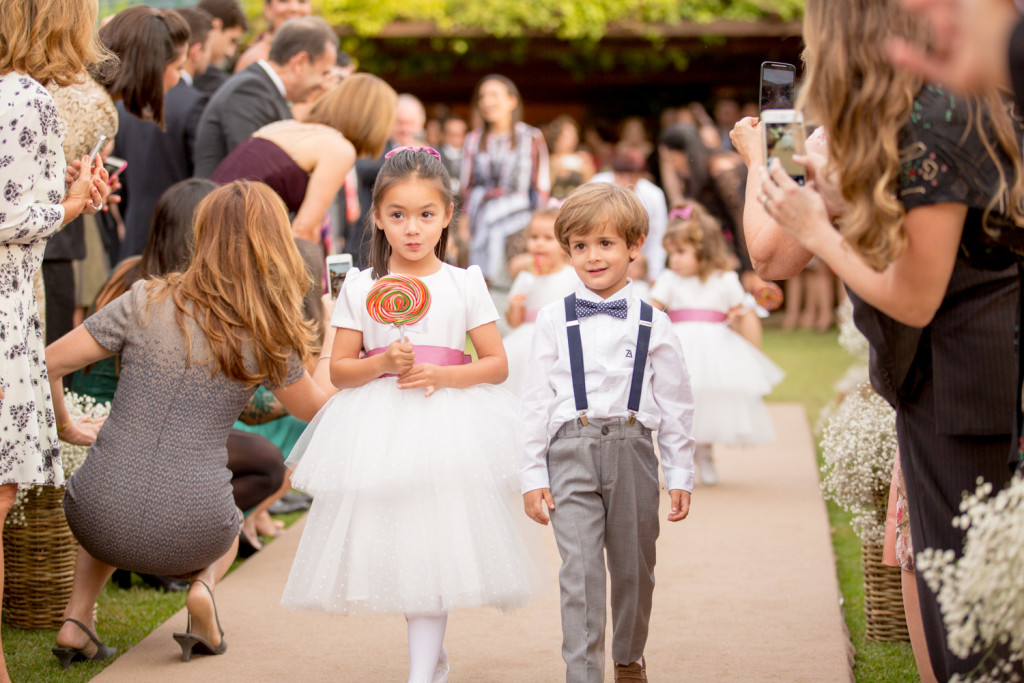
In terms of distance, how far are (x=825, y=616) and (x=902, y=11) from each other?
261 centimetres

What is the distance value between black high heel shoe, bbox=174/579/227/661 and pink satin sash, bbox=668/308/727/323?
3.71 m

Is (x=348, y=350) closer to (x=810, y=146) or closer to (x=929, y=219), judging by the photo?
(x=810, y=146)

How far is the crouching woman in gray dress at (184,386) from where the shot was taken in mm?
3639

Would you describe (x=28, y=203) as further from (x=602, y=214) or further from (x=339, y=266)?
(x=602, y=214)

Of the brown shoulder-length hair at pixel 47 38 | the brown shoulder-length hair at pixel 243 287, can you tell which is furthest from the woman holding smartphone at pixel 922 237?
the brown shoulder-length hair at pixel 47 38

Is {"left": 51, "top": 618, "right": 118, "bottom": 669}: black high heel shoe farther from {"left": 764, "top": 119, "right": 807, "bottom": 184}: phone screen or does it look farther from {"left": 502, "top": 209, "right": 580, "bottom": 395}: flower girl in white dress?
{"left": 502, "top": 209, "right": 580, "bottom": 395}: flower girl in white dress

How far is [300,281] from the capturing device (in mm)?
3918

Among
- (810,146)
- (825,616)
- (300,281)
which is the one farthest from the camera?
(825,616)

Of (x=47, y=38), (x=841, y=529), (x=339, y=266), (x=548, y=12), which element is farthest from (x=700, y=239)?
(x=548, y=12)

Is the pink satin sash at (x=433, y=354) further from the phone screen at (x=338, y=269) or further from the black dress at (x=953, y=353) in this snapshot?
the black dress at (x=953, y=353)

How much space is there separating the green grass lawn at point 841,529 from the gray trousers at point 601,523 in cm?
94

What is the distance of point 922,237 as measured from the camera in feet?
7.68

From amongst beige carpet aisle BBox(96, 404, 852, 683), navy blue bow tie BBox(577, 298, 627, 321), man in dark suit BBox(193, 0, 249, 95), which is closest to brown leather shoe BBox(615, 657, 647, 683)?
beige carpet aisle BBox(96, 404, 852, 683)

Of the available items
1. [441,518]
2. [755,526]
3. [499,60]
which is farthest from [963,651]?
[499,60]
